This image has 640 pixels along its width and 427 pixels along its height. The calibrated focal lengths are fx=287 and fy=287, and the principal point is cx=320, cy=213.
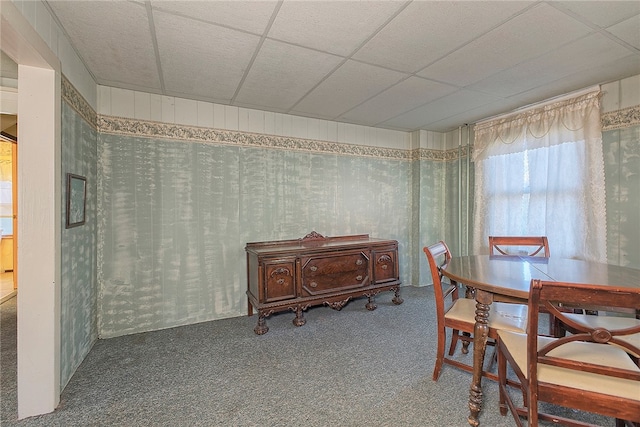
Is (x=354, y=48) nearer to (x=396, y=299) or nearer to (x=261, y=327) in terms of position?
(x=261, y=327)

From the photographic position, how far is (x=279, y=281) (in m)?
2.97

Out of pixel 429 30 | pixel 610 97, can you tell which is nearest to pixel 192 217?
pixel 429 30

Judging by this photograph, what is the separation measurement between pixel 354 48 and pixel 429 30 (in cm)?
53

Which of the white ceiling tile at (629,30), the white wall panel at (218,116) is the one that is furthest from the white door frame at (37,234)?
the white ceiling tile at (629,30)

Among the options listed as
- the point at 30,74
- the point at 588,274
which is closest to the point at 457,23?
the point at 588,274

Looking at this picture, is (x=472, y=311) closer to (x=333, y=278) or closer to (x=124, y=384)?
(x=333, y=278)

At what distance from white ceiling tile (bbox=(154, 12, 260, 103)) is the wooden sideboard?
1.70m

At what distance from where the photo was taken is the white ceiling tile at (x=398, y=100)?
284 centimetres

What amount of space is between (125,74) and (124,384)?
8.21 feet

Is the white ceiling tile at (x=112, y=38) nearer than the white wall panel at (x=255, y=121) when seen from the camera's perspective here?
Yes

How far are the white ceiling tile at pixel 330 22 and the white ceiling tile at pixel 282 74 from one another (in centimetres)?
13

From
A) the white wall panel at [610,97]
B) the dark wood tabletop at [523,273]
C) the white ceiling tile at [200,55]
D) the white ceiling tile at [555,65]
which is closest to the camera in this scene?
the dark wood tabletop at [523,273]

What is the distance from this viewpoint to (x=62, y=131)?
1.94 m

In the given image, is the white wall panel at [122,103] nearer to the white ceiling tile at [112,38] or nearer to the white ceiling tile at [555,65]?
the white ceiling tile at [112,38]
